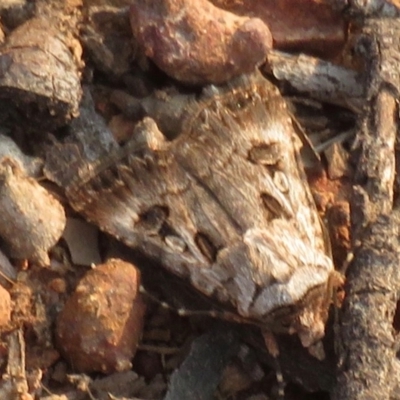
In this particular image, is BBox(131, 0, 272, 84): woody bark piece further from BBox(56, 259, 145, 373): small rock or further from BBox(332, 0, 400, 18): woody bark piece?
BBox(56, 259, 145, 373): small rock

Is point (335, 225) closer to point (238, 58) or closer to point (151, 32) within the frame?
point (238, 58)

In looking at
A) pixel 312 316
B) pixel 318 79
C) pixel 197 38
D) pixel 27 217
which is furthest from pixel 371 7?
pixel 27 217

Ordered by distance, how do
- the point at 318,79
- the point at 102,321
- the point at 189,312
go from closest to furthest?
the point at 102,321 < the point at 189,312 < the point at 318,79

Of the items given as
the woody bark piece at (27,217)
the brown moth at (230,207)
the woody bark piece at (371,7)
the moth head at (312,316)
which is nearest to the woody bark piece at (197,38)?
the brown moth at (230,207)

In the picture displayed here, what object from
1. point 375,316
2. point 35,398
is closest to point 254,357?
point 375,316

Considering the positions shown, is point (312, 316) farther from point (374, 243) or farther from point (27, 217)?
point (27, 217)

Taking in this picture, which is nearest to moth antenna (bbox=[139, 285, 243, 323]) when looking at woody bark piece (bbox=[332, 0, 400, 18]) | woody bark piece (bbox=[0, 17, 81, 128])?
woody bark piece (bbox=[0, 17, 81, 128])

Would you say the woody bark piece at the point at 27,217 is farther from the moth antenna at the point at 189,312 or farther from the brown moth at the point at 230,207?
the moth antenna at the point at 189,312
